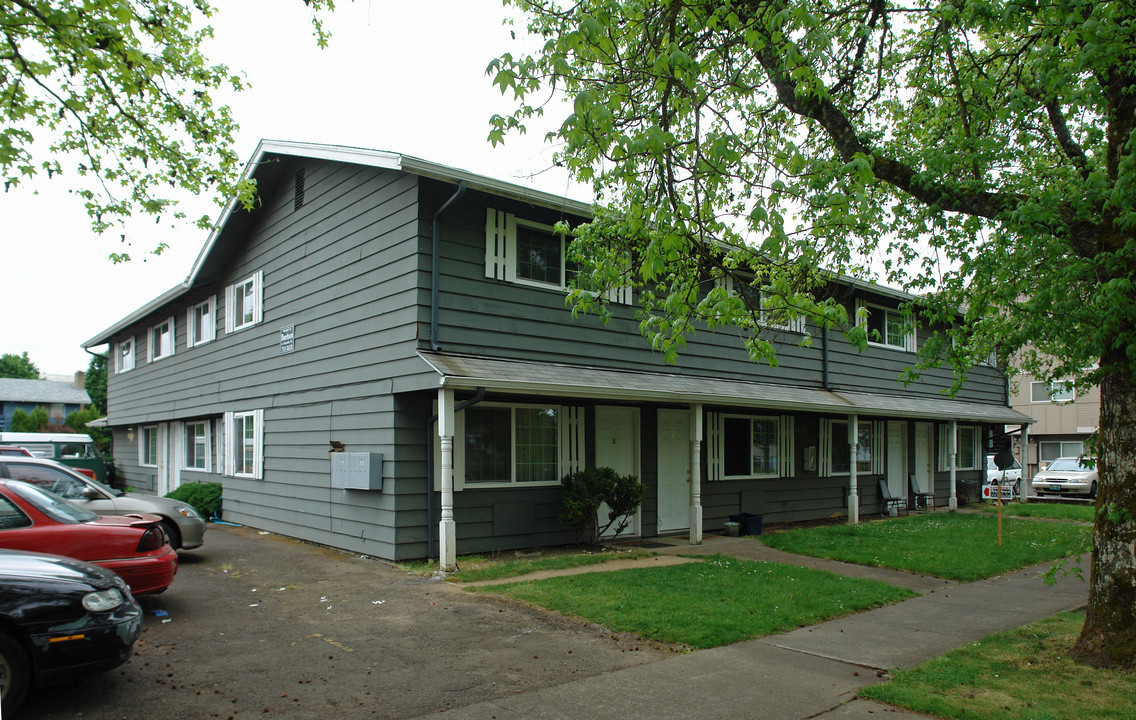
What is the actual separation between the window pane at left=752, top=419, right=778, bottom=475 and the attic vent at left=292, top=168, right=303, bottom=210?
10211 millimetres

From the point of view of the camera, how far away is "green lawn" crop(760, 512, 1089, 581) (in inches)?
448

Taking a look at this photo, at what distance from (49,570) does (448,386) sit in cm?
516

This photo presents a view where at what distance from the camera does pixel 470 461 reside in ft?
37.6

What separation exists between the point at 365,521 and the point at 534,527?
2578mm

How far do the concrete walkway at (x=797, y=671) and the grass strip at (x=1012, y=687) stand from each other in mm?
243

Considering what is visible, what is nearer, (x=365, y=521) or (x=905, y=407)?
(x=365, y=521)

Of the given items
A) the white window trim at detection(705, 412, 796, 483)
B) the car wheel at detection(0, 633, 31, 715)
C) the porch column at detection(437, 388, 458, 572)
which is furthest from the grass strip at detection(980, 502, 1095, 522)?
the car wheel at detection(0, 633, 31, 715)

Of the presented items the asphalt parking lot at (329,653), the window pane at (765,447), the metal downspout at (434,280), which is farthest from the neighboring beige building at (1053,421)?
the asphalt parking lot at (329,653)

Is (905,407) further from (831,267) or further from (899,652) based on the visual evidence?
(899,652)

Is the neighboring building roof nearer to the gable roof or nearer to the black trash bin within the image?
the gable roof

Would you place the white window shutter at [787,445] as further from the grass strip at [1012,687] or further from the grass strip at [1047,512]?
the grass strip at [1012,687]

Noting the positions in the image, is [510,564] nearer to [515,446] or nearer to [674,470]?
[515,446]

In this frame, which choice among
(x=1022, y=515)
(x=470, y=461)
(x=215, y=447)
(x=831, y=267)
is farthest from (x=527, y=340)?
(x=1022, y=515)

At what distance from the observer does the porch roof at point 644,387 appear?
1027 centimetres
